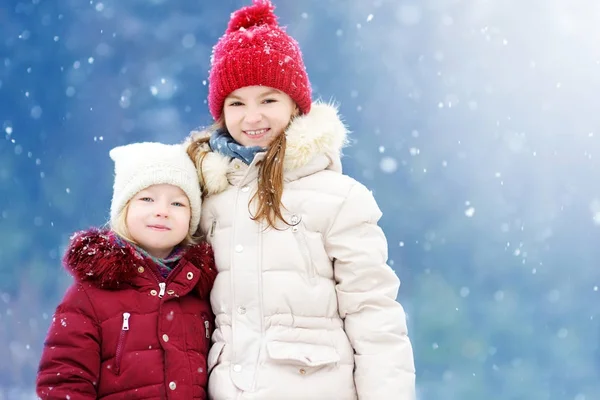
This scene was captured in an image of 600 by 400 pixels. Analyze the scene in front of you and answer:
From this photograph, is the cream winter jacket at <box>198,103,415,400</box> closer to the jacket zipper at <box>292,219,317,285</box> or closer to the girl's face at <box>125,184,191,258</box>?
the jacket zipper at <box>292,219,317,285</box>

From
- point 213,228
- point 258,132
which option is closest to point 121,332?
point 213,228

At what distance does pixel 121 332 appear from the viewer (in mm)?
1733

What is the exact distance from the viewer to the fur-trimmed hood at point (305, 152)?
77.0 inches

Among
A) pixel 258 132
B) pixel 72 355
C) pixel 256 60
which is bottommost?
pixel 72 355

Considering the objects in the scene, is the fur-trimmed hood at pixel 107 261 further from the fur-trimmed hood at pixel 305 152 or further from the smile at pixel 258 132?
the smile at pixel 258 132

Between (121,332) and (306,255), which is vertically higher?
(306,255)

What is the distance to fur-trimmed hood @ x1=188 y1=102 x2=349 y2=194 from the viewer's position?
1.96 m

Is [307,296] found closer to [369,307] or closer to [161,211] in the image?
[369,307]

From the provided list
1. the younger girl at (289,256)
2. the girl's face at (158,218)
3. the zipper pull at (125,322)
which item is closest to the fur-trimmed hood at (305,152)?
the younger girl at (289,256)

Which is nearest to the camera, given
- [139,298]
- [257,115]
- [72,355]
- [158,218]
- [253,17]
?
[72,355]

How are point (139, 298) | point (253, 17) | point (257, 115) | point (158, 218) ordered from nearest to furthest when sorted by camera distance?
point (139, 298), point (158, 218), point (257, 115), point (253, 17)

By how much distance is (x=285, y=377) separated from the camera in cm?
176

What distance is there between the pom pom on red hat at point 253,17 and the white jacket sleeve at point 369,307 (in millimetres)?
661

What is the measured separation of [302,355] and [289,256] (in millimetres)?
263
